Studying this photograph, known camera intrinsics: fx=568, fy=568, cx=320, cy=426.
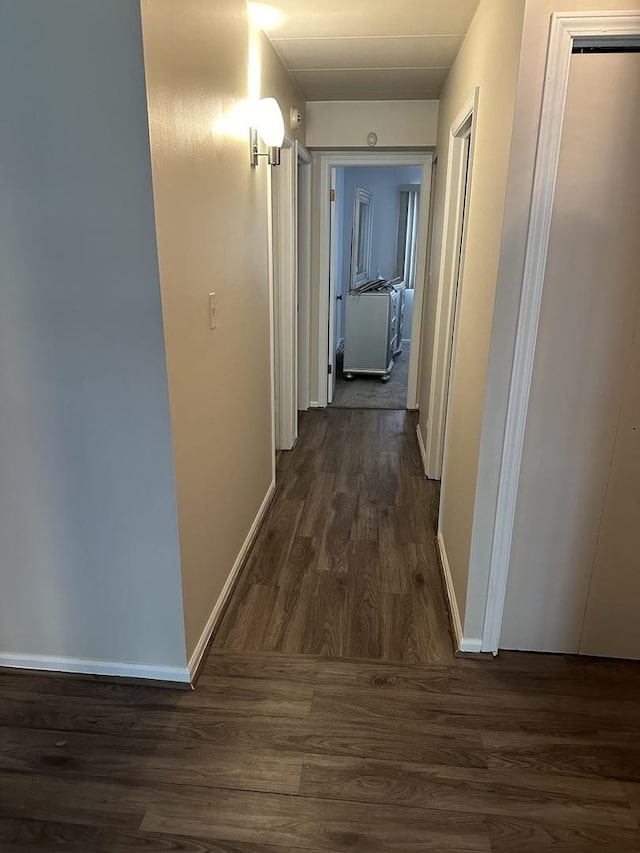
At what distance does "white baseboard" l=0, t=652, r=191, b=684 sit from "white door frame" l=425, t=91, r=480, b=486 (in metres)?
1.49

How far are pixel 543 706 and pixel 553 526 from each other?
587mm

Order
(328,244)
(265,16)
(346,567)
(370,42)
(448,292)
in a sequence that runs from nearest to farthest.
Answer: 1. (265,16)
2. (346,567)
3. (370,42)
4. (448,292)
5. (328,244)

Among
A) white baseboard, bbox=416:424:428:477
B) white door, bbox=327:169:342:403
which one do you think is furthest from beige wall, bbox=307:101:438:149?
white baseboard, bbox=416:424:428:477

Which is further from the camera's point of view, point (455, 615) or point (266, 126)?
point (266, 126)

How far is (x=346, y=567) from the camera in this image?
2660 millimetres

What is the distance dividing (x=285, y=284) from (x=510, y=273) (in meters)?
2.28

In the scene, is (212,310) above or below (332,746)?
above

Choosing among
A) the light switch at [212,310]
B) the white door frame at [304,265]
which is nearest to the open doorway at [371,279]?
the white door frame at [304,265]

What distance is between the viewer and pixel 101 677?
1975mm

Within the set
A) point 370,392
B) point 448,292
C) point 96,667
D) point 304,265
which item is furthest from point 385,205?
point 96,667

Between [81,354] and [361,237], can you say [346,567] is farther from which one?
[361,237]

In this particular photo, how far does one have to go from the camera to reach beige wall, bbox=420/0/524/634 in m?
1.74

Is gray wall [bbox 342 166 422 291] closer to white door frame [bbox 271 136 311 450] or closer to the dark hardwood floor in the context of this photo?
white door frame [bbox 271 136 311 450]

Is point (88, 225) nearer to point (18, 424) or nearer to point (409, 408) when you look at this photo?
point (18, 424)
